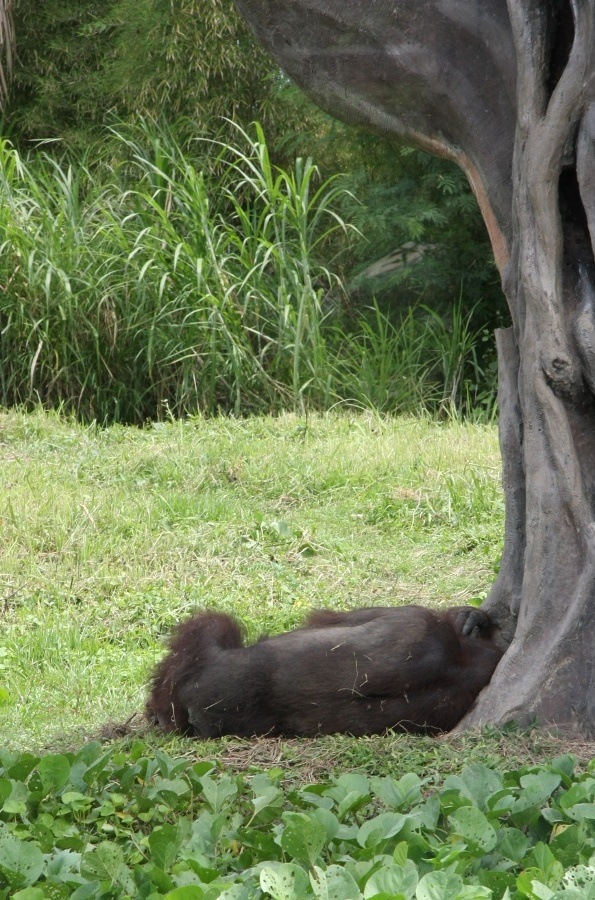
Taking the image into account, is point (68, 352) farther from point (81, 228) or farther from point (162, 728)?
point (162, 728)

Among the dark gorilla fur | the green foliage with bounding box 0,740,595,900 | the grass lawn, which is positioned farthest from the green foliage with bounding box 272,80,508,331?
the green foliage with bounding box 0,740,595,900

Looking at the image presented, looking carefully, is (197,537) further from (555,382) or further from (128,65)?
(128,65)

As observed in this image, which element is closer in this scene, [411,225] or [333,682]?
[333,682]

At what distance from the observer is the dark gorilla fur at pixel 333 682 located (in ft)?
10.3

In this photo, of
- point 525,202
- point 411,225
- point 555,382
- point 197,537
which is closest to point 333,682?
point 555,382

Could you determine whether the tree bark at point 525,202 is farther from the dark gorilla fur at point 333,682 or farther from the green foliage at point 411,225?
the green foliage at point 411,225

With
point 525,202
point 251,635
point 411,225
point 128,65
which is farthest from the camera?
point 128,65

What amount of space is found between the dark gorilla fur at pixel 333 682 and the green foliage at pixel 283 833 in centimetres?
37

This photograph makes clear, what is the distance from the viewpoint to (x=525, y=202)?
10.4 ft

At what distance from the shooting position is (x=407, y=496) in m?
6.22

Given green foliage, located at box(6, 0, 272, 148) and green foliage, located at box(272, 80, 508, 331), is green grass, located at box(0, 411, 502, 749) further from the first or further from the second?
green foliage, located at box(6, 0, 272, 148)

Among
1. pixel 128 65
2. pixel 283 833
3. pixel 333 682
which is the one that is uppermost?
pixel 128 65

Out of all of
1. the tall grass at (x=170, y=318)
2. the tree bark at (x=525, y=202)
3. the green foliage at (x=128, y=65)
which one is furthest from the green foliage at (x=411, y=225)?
the tree bark at (x=525, y=202)

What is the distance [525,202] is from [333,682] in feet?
4.74
